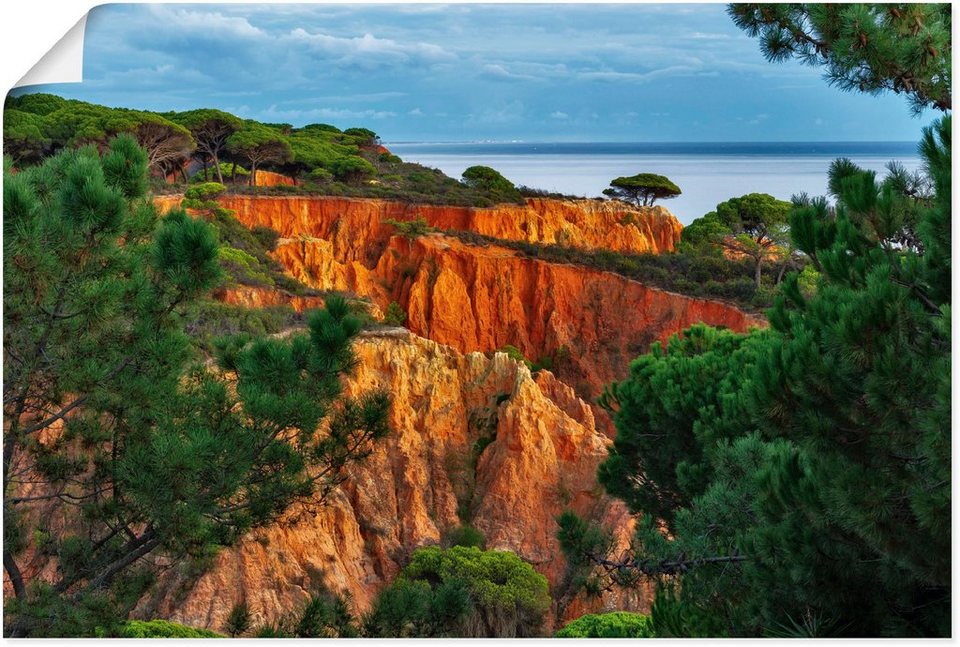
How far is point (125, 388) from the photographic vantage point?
12.1ft

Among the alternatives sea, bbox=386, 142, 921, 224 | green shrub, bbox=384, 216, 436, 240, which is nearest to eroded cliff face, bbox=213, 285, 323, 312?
sea, bbox=386, 142, 921, 224

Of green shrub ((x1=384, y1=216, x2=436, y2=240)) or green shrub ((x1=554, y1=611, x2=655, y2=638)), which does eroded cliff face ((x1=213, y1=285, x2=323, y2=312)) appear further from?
green shrub ((x1=554, y1=611, x2=655, y2=638))

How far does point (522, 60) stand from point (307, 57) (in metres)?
2.61

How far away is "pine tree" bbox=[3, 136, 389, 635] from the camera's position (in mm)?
3348

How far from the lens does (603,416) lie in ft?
47.6

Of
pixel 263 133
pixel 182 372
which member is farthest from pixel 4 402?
pixel 263 133

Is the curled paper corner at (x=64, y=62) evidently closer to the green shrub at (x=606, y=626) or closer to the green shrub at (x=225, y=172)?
the green shrub at (x=606, y=626)

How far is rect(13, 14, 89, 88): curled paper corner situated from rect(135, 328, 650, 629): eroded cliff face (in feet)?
18.9

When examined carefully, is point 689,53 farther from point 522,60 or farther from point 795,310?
point 795,310

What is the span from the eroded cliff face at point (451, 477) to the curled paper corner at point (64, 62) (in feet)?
18.9

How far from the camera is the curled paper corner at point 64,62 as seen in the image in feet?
11.4

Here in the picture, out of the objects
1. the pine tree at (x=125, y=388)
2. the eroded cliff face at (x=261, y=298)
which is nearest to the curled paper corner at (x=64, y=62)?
the pine tree at (x=125, y=388)

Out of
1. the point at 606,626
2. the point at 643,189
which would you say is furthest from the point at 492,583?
the point at 643,189

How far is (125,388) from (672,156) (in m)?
10.4
